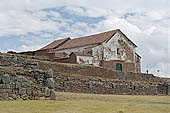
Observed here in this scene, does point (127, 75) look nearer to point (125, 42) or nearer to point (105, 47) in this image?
point (105, 47)

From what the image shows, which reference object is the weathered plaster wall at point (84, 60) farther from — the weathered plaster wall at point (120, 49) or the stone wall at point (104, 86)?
the stone wall at point (104, 86)

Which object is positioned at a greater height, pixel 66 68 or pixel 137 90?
pixel 66 68

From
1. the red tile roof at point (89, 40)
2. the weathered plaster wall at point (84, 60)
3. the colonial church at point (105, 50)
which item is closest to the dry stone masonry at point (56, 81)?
the weathered plaster wall at point (84, 60)

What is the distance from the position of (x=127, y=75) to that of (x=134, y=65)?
1631 centimetres

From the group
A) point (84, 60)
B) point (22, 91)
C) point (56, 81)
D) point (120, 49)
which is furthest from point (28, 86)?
point (120, 49)

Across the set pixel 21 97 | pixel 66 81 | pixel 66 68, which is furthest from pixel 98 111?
pixel 66 68

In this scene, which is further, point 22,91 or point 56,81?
point 56,81

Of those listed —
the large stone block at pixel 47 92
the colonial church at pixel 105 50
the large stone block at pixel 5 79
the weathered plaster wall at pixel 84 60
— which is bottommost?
the large stone block at pixel 47 92

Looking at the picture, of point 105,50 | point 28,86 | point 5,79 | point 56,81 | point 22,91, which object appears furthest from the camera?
point 105,50

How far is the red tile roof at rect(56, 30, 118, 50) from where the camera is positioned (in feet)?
166

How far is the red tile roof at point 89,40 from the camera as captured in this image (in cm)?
5049

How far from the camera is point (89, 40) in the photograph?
52219mm

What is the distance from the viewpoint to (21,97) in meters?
16.4

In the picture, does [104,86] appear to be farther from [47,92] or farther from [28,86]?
[28,86]
